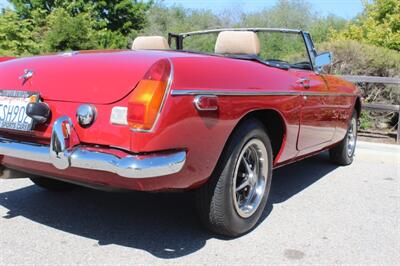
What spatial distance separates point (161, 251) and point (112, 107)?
965 mm

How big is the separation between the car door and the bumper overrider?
1626 millimetres

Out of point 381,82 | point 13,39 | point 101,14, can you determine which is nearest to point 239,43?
point 381,82


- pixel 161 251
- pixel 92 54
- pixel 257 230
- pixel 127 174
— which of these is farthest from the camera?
pixel 257 230

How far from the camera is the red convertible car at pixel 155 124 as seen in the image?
97.7 inches

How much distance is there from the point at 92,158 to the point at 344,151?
391 cm

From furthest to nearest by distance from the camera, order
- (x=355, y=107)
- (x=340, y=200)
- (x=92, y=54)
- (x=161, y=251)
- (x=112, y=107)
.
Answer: (x=355, y=107)
(x=340, y=200)
(x=92, y=54)
(x=161, y=251)
(x=112, y=107)

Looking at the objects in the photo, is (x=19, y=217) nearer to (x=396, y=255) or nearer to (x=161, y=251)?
(x=161, y=251)

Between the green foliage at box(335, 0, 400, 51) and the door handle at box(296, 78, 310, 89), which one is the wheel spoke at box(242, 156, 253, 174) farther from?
the green foliage at box(335, 0, 400, 51)

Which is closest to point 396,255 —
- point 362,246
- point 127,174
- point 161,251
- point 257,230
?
point 362,246

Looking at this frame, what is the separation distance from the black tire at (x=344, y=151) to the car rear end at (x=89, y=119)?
10.9 ft

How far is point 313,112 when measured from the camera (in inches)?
160

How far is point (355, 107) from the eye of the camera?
227 inches

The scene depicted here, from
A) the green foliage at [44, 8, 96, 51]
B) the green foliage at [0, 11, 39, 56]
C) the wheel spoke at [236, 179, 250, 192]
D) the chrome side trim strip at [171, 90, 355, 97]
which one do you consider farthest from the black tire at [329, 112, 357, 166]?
the green foliage at [0, 11, 39, 56]

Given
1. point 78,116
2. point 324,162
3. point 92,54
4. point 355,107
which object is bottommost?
point 324,162
